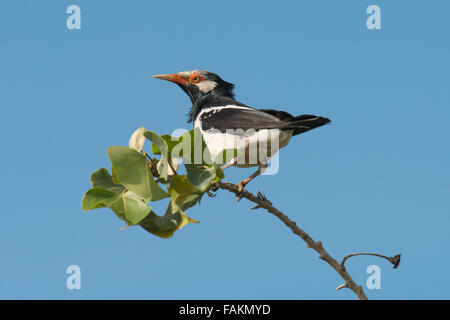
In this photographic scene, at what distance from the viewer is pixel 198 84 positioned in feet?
23.0

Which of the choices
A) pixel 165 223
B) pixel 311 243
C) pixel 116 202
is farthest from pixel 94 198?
pixel 311 243

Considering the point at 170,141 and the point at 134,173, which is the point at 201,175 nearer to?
the point at 170,141

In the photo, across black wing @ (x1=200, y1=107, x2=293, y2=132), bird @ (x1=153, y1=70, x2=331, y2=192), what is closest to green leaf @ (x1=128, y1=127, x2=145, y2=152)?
bird @ (x1=153, y1=70, x2=331, y2=192)

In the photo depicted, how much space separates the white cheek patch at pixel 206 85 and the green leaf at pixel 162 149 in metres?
3.60

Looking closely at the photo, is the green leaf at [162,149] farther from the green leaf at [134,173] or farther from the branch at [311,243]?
the branch at [311,243]

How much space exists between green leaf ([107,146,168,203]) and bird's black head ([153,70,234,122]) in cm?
353

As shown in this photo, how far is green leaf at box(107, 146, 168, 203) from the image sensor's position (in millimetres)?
3314

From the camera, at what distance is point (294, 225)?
3.76 meters

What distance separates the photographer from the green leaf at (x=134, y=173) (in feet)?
10.9

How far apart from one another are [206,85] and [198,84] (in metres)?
0.12

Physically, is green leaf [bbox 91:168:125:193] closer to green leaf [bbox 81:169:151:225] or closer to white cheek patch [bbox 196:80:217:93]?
green leaf [bbox 81:169:151:225]
